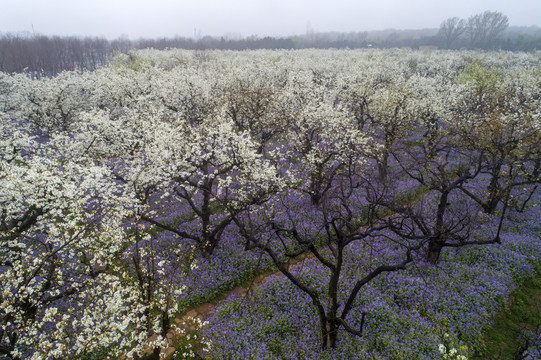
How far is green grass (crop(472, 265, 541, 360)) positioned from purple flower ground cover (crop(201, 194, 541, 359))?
46 cm

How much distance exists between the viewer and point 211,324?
16.6m

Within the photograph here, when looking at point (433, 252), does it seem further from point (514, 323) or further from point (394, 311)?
point (394, 311)

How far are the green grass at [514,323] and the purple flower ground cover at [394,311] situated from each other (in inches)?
18.0

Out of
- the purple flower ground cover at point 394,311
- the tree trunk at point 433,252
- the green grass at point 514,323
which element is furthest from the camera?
the tree trunk at point 433,252

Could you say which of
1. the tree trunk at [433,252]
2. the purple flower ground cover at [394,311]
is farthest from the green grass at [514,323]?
the tree trunk at [433,252]

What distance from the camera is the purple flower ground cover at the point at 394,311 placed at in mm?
14625

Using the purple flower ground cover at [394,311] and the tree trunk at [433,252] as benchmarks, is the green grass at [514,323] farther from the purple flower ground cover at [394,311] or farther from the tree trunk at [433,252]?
the tree trunk at [433,252]

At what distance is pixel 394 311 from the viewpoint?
54.7 ft

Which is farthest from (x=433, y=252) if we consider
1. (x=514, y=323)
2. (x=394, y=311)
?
(x=394, y=311)

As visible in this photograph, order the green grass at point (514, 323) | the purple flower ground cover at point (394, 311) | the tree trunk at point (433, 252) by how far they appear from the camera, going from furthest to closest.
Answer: the tree trunk at point (433, 252) → the green grass at point (514, 323) → the purple flower ground cover at point (394, 311)

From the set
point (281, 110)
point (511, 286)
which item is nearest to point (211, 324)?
point (511, 286)

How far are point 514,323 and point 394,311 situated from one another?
6.94m

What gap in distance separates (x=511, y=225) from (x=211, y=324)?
85.2 ft

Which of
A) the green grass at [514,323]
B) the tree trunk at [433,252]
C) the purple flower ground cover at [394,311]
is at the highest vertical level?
the tree trunk at [433,252]
